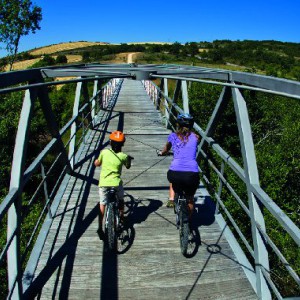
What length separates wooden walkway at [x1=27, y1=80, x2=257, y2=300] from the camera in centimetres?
384

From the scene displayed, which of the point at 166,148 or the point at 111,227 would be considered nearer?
the point at 111,227

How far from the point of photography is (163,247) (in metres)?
4.61

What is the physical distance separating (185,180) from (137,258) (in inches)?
46.2

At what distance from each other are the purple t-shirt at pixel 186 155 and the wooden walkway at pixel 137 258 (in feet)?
3.03

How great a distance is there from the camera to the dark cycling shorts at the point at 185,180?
14.1ft

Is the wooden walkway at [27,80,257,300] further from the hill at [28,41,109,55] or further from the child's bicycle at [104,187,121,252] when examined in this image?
the hill at [28,41,109,55]

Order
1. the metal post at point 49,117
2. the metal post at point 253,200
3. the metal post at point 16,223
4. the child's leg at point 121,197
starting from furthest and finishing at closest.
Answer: the metal post at point 49,117, the child's leg at point 121,197, the metal post at point 253,200, the metal post at point 16,223

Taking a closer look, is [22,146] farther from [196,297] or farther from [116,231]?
[196,297]

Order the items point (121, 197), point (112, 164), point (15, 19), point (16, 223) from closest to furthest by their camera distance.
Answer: point (16, 223) → point (112, 164) → point (121, 197) → point (15, 19)

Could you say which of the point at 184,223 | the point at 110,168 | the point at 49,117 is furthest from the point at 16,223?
the point at 49,117

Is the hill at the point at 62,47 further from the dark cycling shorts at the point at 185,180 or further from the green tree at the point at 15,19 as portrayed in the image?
the dark cycling shorts at the point at 185,180

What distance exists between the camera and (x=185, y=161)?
14.3 ft

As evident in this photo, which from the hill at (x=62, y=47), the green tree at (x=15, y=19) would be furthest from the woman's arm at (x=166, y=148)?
the hill at (x=62, y=47)

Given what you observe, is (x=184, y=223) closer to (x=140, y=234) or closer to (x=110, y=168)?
(x=140, y=234)
